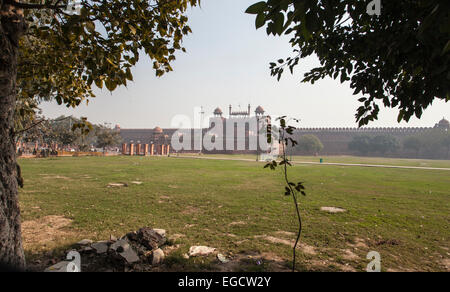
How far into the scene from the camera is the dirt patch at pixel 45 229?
3838 millimetres

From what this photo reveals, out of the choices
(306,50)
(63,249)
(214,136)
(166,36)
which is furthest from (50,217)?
(214,136)

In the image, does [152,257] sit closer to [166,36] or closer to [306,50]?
[166,36]

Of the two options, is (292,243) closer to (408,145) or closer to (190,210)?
(190,210)

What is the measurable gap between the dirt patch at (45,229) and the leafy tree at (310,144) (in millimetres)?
61421

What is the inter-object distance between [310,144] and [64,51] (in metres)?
63.8

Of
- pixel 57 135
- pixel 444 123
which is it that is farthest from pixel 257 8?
pixel 444 123

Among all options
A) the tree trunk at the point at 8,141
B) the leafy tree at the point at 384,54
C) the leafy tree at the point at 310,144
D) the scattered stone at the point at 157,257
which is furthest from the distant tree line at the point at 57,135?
the leafy tree at the point at 310,144

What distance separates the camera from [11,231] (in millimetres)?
2121

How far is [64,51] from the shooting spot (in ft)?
8.99

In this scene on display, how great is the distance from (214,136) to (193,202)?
5963 cm

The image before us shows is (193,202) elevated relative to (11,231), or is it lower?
lower

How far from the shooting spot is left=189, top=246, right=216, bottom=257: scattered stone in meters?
3.36

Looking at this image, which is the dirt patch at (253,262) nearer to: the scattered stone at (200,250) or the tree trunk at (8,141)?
the scattered stone at (200,250)

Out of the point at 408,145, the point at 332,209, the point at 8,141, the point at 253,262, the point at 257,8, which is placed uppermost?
the point at 257,8
